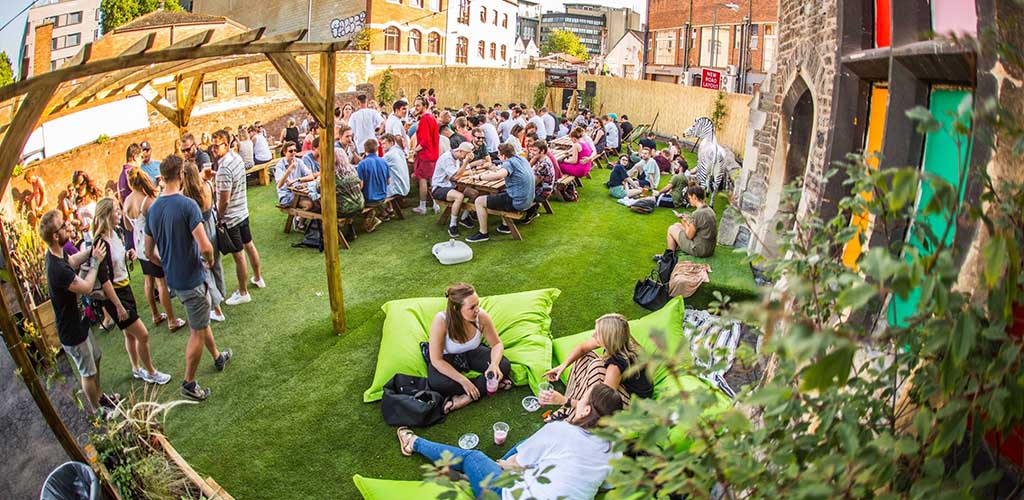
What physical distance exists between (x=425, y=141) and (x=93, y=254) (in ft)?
20.8

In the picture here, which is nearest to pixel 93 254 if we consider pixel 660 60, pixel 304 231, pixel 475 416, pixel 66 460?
pixel 66 460

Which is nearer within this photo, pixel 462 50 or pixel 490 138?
pixel 490 138

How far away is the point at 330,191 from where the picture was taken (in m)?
6.24

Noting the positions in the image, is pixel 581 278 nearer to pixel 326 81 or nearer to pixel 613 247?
pixel 613 247

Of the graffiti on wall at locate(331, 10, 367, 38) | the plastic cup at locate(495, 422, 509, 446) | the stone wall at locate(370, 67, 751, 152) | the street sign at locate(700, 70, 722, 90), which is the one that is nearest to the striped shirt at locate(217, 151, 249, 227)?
the plastic cup at locate(495, 422, 509, 446)

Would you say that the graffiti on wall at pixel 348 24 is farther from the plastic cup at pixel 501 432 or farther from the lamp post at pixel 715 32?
the plastic cup at pixel 501 432

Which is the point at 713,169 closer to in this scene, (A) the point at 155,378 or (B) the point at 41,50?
(A) the point at 155,378

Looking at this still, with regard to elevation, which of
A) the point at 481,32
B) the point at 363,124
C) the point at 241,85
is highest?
the point at 481,32

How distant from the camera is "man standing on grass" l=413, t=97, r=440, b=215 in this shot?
1073cm

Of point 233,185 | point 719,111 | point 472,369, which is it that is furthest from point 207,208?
point 719,111

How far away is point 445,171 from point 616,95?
17068mm

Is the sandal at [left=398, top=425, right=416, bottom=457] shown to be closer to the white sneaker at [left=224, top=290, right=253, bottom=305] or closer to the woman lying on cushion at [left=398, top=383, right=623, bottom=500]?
the woman lying on cushion at [left=398, top=383, right=623, bottom=500]

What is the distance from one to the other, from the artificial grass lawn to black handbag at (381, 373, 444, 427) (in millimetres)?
112

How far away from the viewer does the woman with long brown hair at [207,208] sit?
605 centimetres
